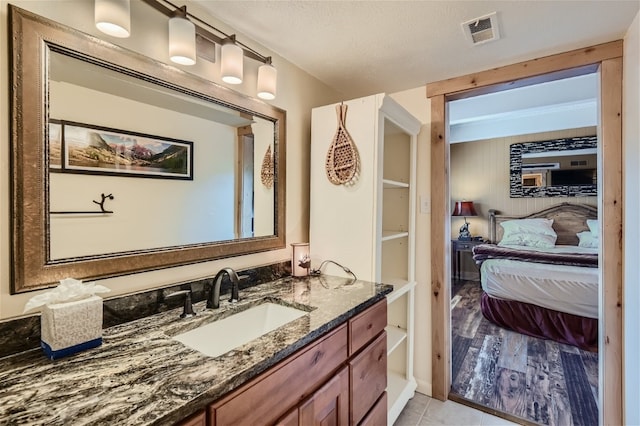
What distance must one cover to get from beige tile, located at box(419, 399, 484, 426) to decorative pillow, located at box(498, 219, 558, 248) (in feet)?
10.1

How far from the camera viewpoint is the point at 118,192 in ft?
3.64

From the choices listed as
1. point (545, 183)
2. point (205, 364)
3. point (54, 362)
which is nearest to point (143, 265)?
point (54, 362)

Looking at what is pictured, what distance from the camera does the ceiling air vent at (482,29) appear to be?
1.41 metres

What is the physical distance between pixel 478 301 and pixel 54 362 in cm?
453

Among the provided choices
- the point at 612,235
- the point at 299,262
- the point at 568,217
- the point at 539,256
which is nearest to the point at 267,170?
the point at 299,262

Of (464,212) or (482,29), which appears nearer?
(482,29)

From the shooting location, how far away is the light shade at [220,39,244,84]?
1.33m

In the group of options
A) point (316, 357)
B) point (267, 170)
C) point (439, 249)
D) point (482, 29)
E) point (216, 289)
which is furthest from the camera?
point (439, 249)

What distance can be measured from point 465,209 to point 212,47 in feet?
15.5

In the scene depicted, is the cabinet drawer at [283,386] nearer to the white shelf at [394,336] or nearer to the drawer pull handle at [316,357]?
the drawer pull handle at [316,357]

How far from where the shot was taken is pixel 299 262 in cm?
177

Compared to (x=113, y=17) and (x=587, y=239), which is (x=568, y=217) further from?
(x=113, y=17)

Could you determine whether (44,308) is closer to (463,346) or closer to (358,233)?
(358,233)

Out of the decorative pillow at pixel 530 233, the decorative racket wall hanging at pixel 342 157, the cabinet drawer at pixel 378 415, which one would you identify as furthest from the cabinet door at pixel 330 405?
the decorative pillow at pixel 530 233
